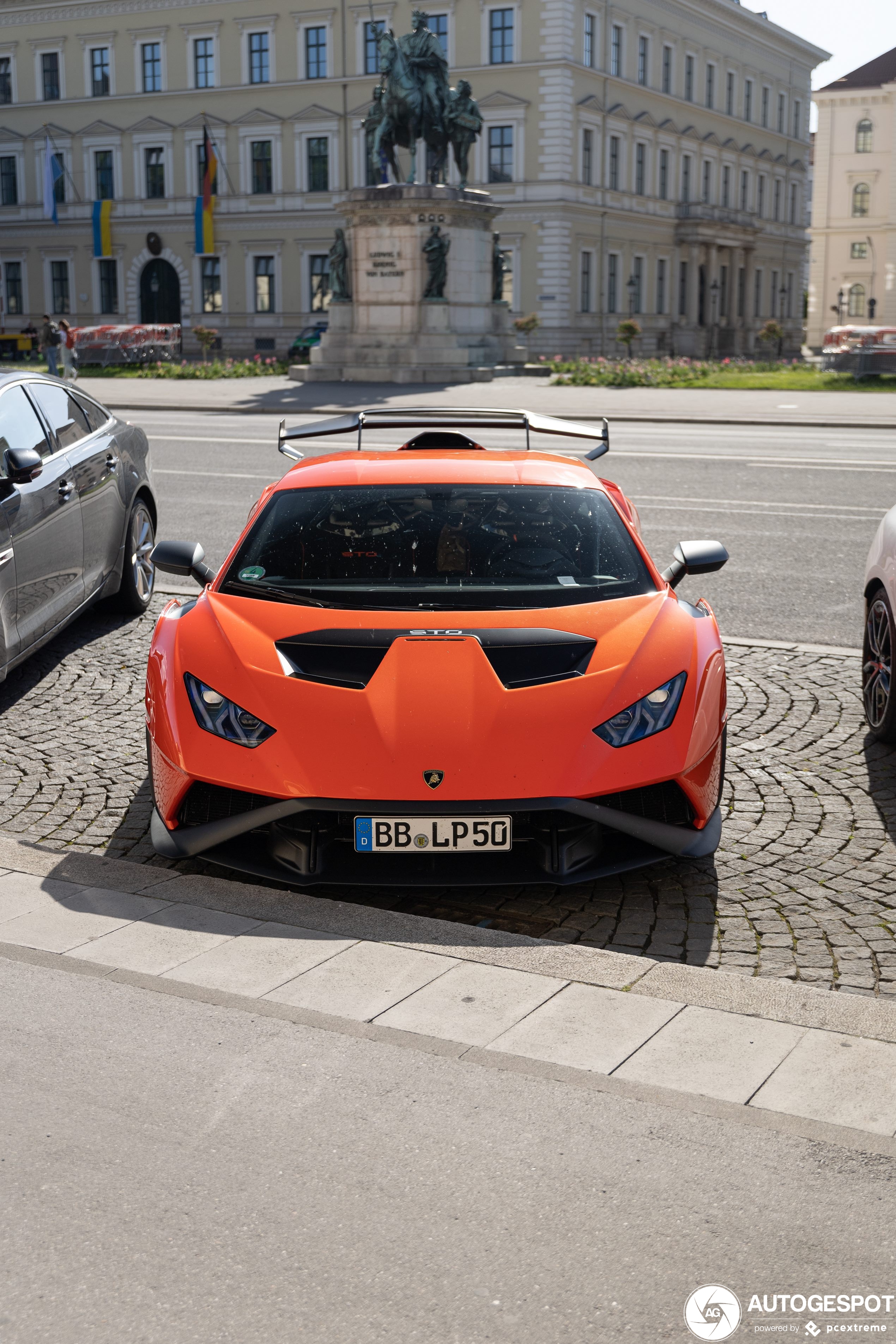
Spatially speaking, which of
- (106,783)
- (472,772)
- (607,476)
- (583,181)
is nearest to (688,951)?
(472,772)

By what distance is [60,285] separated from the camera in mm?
69375

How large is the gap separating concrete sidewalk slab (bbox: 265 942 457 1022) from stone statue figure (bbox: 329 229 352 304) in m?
37.4

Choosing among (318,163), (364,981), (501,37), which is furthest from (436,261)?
(364,981)

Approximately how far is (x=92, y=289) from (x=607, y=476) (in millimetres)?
56536

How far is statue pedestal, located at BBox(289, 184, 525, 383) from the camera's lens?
127ft

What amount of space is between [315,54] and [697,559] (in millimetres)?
63654

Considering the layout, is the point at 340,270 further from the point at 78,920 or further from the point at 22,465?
the point at 78,920

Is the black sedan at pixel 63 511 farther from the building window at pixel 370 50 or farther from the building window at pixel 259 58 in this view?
the building window at pixel 259 58

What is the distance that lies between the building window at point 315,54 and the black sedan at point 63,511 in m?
59.0

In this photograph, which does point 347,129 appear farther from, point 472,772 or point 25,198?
point 472,772

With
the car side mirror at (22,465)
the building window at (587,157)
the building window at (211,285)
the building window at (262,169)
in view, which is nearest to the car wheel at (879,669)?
the car side mirror at (22,465)

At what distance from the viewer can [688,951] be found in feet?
15.2

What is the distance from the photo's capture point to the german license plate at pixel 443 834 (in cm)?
463

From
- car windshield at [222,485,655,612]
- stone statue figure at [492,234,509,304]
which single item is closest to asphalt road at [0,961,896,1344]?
car windshield at [222,485,655,612]
